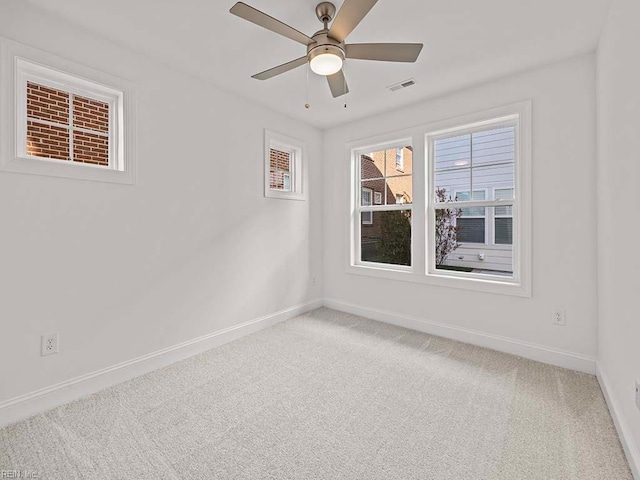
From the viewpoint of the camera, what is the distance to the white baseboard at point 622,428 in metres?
1.45

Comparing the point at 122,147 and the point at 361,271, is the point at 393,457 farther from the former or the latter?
the point at 122,147

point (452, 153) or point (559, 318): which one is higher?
point (452, 153)

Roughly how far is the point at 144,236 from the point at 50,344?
37.5 inches

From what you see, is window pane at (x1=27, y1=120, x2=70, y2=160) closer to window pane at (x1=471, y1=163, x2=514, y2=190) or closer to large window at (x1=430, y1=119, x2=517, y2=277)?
large window at (x1=430, y1=119, x2=517, y2=277)

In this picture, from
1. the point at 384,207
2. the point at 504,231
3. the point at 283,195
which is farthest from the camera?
the point at 384,207

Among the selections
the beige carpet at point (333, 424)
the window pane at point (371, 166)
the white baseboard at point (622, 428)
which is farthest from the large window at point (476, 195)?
the white baseboard at point (622, 428)

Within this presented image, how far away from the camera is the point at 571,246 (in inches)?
101

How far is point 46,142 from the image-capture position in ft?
9.66

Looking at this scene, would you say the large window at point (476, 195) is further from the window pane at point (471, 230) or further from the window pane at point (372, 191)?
the window pane at point (372, 191)

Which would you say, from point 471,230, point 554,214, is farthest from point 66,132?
point 554,214

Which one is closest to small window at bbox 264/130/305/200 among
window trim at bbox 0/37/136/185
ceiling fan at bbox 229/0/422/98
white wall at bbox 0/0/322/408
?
white wall at bbox 0/0/322/408

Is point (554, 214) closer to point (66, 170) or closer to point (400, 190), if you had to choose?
point (400, 190)

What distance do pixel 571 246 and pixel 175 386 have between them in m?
3.43

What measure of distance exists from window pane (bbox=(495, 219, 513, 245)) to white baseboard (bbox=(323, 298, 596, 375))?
0.95m
